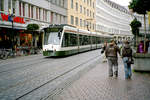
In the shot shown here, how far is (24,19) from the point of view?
102 ft

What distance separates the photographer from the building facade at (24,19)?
26.3m

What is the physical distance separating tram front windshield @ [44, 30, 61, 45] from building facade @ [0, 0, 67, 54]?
4.78m

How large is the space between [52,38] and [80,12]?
3826 centimetres

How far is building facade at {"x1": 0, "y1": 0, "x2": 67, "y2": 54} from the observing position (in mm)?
26328

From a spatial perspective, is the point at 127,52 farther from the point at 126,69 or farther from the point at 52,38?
the point at 52,38

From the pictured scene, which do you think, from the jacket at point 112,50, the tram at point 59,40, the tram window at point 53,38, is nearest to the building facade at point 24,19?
the tram at point 59,40

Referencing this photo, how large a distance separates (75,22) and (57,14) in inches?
403

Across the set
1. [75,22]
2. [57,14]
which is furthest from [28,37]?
[75,22]

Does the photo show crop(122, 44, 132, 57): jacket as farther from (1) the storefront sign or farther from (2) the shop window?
(2) the shop window

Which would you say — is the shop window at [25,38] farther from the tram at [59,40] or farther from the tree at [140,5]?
the tree at [140,5]

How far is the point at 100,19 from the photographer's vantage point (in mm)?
80438

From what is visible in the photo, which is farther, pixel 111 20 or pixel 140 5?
pixel 111 20

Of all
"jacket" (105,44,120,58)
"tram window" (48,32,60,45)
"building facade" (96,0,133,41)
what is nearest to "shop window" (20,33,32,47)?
"tram window" (48,32,60,45)

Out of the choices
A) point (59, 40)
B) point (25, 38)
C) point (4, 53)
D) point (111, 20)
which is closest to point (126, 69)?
point (59, 40)
